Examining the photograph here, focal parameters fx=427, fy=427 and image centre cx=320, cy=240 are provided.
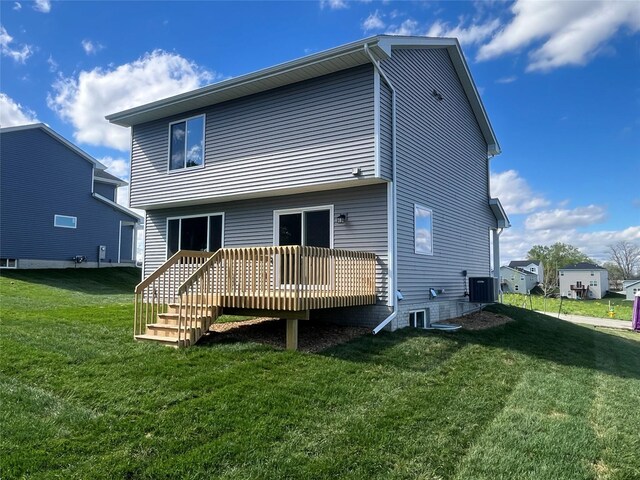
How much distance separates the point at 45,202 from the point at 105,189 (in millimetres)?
6135

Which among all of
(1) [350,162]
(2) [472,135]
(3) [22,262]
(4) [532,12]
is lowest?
(3) [22,262]

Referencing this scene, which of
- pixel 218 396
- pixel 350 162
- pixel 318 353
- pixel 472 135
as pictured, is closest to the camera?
pixel 218 396

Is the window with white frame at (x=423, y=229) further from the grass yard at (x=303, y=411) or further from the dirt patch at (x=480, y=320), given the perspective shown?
the grass yard at (x=303, y=411)

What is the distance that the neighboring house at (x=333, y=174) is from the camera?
8969mm

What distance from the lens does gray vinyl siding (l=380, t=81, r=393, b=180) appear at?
8.95 meters

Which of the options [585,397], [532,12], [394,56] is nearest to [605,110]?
[532,12]

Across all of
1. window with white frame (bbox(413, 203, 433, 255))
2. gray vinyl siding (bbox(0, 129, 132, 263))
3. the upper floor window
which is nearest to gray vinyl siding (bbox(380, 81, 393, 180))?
window with white frame (bbox(413, 203, 433, 255))

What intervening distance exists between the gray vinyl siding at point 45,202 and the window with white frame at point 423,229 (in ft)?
62.0

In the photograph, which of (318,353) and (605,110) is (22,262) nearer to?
(318,353)

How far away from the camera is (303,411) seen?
183 inches

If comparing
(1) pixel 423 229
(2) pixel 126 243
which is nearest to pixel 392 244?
(1) pixel 423 229

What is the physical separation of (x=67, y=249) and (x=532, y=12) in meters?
22.4

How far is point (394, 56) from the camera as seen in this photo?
9703 mm

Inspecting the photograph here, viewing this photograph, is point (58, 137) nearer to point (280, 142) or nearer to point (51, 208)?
point (51, 208)
